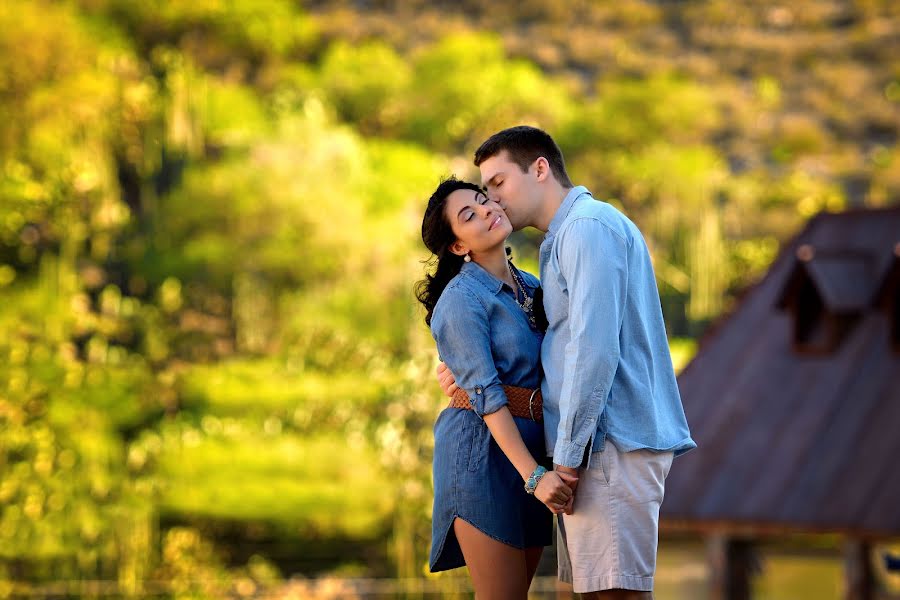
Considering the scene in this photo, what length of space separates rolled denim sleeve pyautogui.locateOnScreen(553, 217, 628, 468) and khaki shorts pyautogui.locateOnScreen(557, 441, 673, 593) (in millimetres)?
71

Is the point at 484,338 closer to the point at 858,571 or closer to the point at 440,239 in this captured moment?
the point at 440,239

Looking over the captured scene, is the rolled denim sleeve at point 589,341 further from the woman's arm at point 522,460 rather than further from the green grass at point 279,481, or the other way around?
the green grass at point 279,481

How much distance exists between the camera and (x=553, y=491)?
279 cm

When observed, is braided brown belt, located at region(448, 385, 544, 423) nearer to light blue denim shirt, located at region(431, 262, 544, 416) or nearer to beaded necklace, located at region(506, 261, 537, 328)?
light blue denim shirt, located at region(431, 262, 544, 416)

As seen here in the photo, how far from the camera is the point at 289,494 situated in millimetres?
19703

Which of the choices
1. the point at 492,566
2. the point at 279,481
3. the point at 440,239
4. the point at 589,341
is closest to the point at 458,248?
the point at 440,239

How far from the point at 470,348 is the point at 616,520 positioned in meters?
0.44

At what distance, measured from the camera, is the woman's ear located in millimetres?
3047

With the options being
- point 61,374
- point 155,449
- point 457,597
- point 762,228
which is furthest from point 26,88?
point 762,228

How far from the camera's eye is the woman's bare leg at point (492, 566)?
290 centimetres

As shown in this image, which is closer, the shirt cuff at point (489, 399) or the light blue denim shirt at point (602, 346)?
the light blue denim shirt at point (602, 346)

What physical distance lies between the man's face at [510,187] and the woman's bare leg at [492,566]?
0.65 meters

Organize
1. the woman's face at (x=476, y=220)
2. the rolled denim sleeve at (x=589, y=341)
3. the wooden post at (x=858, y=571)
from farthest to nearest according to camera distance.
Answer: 1. the wooden post at (x=858, y=571)
2. the woman's face at (x=476, y=220)
3. the rolled denim sleeve at (x=589, y=341)

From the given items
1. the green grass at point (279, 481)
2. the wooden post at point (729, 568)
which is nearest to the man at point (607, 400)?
the wooden post at point (729, 568)
